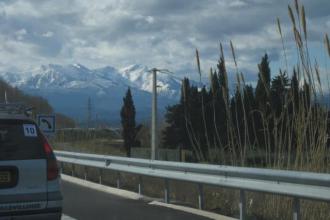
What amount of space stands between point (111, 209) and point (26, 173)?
4.38 metres

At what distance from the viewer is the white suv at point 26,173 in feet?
23.5

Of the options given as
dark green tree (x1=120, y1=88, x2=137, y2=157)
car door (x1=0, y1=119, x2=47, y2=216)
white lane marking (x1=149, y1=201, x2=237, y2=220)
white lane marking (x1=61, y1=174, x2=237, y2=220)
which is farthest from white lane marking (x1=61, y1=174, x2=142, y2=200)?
dark green tree (x1=120, y1=88, x2=137, y2=157)

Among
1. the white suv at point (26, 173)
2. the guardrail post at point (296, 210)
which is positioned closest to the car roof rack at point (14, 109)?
the white suv at point (26, 173)

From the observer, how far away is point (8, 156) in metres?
7.20

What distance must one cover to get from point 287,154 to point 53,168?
4.10 metres

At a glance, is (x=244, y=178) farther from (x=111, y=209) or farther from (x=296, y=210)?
(x=111, y=209)

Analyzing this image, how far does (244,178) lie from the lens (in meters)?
9.68

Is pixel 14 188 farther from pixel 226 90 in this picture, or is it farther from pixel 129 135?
pixel 129 135

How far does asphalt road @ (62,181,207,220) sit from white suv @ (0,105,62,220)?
10.2ft

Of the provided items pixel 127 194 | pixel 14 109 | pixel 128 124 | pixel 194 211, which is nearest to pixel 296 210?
pixel 194 211

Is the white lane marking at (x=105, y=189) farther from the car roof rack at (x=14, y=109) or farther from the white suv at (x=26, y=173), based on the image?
the white suv at (x=26, y=173)

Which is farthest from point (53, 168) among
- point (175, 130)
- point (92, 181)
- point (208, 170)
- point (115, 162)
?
point (175, 130)

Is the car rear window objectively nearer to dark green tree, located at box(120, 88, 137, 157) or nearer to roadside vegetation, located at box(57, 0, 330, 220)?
roadside vegetation, located at box(57, 0, 330, 220)

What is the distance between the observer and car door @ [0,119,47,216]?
7.15 m
